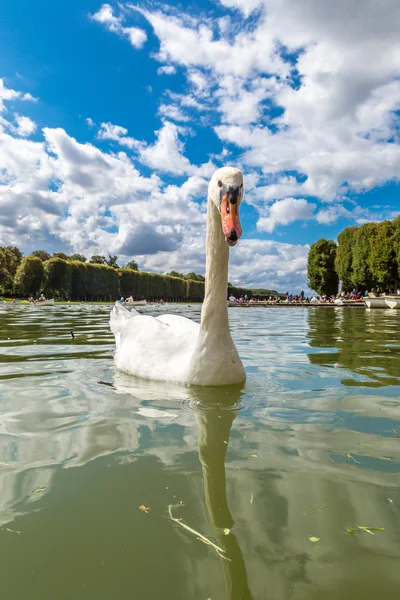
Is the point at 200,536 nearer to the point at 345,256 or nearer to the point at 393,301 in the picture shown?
the point at 393,301

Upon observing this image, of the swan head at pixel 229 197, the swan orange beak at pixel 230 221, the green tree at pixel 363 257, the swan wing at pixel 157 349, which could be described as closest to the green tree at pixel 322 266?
the green tree at pixel 363 257

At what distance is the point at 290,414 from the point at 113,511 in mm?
2027

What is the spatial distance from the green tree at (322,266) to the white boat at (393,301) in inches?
1385

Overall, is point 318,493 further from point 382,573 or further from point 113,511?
point 113,511

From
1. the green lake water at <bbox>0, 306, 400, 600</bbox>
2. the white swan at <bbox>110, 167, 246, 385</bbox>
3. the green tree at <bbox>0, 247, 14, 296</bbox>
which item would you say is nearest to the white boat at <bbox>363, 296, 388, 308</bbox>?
the green lake water at <bbox>0, 306, 400, 600</bbox>

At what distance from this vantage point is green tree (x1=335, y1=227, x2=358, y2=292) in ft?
204

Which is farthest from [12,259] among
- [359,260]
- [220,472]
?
[220,472]

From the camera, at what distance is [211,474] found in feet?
7.71

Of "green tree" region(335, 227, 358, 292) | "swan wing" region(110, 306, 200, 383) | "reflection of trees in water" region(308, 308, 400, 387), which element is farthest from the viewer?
"green tree" region(335, 227, 358, 292)

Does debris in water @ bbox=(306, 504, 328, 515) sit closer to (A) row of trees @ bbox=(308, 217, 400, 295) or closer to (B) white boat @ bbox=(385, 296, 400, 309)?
(B) white boat @ bbox=(385, 296, 400, 309)

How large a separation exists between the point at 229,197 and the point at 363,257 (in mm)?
56300

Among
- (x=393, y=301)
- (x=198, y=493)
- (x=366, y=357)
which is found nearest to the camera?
(x=198, y=493)

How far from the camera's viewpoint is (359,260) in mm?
56031

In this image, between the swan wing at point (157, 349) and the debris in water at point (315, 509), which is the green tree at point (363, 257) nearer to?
the swan wing at point (157, 349)
